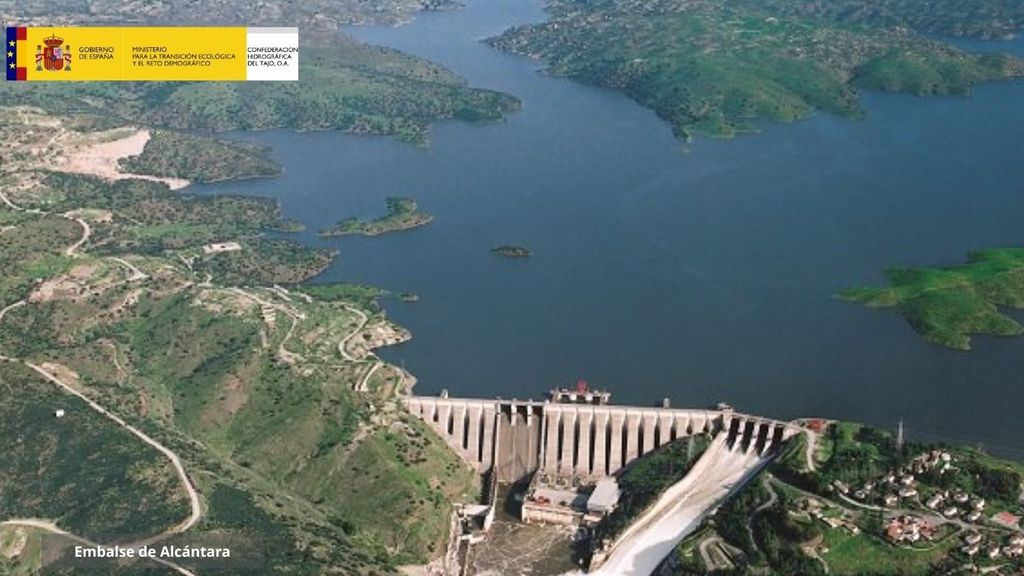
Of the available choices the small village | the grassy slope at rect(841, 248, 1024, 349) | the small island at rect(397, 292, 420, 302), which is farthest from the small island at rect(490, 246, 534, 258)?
the small village

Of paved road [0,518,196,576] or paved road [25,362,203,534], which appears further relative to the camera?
paved road [25,362,203,534]

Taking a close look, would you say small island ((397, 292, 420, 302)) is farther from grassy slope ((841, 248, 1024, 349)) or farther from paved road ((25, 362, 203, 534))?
Result: grassy slope ((841, 248, 1024, 349))

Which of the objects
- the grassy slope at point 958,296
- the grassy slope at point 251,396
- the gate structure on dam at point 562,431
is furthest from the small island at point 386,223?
the grassy slope at point 958,296

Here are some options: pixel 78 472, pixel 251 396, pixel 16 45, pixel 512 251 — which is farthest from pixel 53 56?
pixel 512 251

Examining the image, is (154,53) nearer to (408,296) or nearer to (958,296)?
(408,296)

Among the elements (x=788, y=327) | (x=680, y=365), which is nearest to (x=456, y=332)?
(x=680, y=365)

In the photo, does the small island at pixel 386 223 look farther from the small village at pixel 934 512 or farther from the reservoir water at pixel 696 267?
the small village at pixel 934 512
